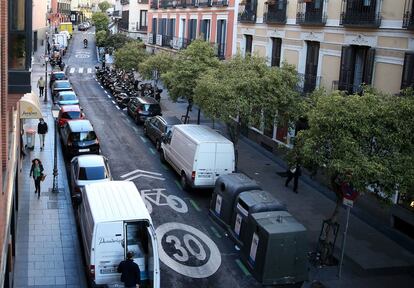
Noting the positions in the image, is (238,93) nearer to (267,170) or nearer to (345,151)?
(267,170)

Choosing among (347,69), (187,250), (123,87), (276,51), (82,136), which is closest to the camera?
(187,250)

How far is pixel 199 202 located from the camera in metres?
22.1

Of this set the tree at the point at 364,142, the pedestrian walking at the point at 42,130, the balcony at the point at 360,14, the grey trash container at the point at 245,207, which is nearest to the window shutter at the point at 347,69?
the balcony at the point at 360,14

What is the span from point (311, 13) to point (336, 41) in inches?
112

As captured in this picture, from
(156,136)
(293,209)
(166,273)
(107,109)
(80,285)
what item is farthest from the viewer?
(107,109)

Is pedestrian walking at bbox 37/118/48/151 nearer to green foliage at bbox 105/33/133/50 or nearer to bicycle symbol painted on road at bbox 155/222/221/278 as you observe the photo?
bicycle symbol painted on road at bbox 155/222/221/278

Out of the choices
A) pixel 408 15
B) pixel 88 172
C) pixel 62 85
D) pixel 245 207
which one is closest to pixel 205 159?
pixel 88 172

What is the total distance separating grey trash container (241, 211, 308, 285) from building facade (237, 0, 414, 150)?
4.46 m

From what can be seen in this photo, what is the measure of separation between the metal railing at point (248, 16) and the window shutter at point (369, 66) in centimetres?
1224

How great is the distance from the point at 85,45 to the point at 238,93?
3068 inches

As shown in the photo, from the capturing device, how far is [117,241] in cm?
1366

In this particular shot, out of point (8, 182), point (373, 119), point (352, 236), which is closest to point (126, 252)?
point (8, 182)

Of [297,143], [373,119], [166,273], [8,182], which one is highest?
[373,119]

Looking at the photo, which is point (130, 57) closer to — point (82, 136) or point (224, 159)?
point (82, 136)
